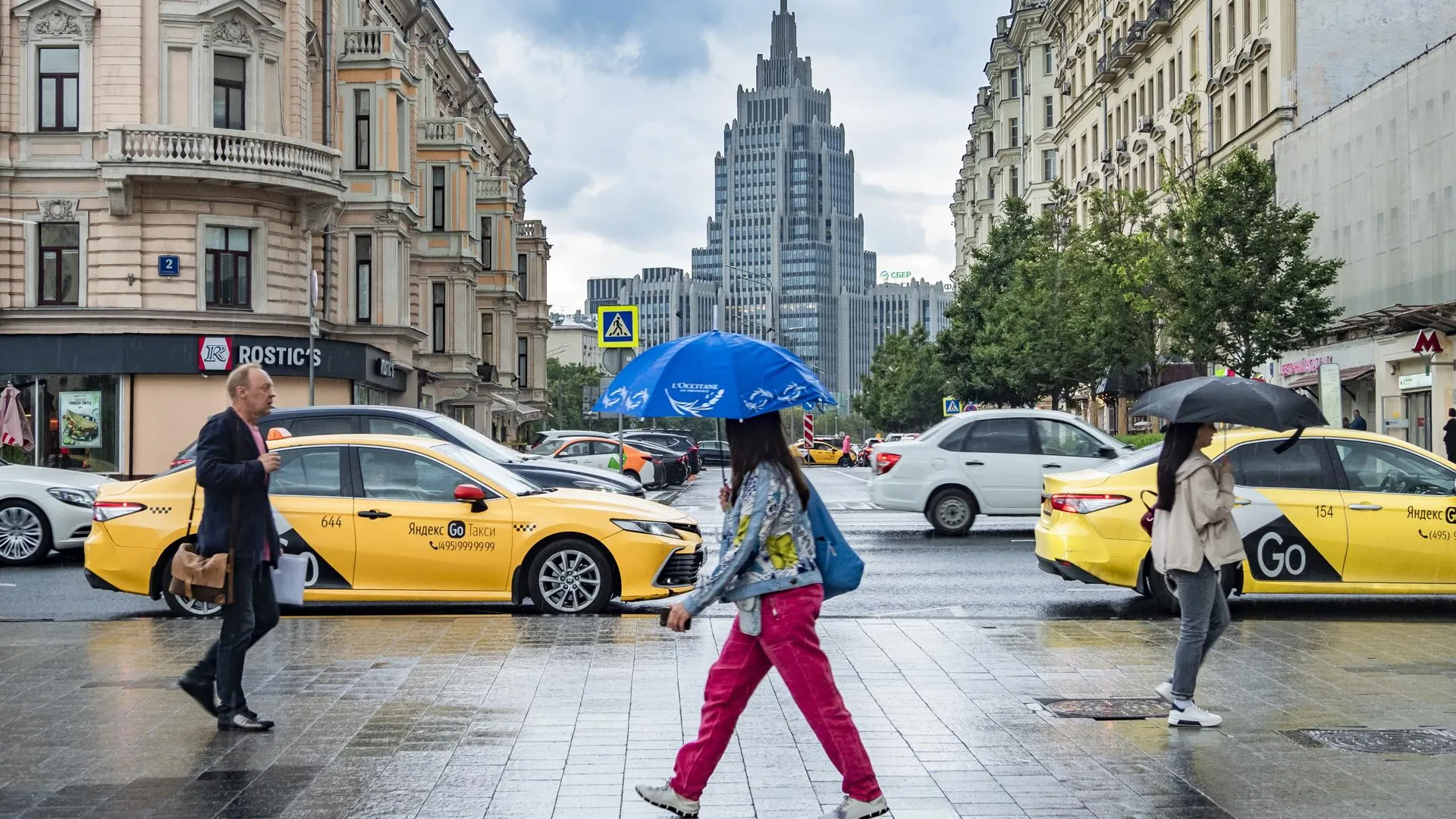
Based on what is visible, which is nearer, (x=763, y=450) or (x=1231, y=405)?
(x=763, y=450)

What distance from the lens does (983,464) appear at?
22.5 metres

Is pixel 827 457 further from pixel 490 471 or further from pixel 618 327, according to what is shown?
pixel 490 471

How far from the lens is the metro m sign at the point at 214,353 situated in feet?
115

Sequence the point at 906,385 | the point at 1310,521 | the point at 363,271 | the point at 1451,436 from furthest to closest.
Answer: the point at 906,385 < the point at 363,271 < the point at 1451,436 < the point at 1310,521

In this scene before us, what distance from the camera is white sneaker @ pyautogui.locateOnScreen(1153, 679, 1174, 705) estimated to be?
8.45m

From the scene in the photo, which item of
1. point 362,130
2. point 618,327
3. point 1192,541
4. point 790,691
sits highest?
point 362,130

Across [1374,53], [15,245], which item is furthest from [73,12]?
[1374,53]

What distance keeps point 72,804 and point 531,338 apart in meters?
70.8

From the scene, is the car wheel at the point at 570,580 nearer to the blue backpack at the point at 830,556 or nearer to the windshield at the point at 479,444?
the windshield at the point at 479,444

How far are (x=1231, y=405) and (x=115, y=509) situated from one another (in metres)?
8.82

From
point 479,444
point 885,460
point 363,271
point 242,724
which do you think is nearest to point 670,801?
point 242,724

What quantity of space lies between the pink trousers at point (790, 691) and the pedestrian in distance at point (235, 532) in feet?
9.39

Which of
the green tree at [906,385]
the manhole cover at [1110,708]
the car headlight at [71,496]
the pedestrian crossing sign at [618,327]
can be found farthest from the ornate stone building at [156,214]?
the green tree at [906,385]

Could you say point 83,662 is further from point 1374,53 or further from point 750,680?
point 1374,53
